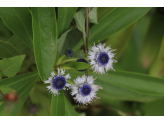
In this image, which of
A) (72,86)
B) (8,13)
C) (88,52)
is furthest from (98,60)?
(8,13)

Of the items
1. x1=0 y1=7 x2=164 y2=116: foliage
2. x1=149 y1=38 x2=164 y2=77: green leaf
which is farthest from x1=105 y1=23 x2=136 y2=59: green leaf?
x1=149 y1=38 x2=164 y2=77: green leaf

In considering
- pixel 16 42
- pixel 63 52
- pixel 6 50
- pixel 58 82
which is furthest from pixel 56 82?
pixel 16 42

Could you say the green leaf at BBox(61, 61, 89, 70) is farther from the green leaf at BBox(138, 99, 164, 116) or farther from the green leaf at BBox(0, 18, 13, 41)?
the green leaf at BBox(138, 99, 164, 116)

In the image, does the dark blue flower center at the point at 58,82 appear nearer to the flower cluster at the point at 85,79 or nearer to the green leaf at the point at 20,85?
the flower cluster at the point at 85,79

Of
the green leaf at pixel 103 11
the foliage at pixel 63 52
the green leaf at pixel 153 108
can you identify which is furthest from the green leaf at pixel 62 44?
the green leaf at pixel 153 108

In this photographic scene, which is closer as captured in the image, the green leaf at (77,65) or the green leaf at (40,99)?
the green leaf at (77,65)
